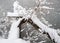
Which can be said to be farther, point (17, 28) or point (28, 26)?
point (28, 26)

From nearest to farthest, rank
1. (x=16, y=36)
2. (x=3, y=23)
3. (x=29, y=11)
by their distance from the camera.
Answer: (x=16, y=36)
(x=29, y=11)
(x=3, y=23)

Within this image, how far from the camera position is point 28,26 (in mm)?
2346

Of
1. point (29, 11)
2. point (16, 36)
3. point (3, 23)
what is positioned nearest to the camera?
point (16, 36)

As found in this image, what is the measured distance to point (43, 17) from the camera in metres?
2.35

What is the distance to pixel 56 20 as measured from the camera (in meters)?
2.34

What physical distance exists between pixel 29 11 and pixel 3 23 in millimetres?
443

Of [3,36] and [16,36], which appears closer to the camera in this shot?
[16,36]

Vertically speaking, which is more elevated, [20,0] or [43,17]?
[20,0]

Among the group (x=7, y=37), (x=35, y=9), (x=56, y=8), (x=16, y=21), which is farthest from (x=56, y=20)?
(x=7, y=37)

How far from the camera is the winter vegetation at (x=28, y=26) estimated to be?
213 cm

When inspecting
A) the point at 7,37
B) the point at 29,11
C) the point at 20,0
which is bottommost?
the point at 7,37

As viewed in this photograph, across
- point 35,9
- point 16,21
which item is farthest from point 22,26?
point 35,9

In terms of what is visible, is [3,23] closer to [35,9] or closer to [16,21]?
[16,21]

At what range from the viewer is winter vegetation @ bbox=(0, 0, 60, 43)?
2.13m
